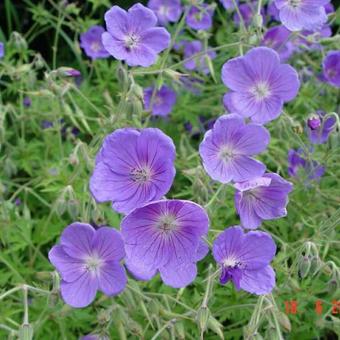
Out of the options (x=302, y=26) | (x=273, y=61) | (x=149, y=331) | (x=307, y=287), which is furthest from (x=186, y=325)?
(x=302, y=26)

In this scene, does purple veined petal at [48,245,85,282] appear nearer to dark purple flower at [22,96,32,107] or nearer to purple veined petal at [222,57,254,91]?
purple veined petal at [222,57,254,91]

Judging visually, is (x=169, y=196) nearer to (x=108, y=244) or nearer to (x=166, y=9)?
(x=108, y=244)

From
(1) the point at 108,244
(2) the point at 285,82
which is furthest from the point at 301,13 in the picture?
(1) the point at 108,244

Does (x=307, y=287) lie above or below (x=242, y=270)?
below

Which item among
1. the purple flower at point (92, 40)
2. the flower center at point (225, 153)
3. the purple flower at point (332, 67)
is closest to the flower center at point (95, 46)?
the purple flower at point (92, 40)

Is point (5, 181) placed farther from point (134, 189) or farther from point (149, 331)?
point (134, 189)

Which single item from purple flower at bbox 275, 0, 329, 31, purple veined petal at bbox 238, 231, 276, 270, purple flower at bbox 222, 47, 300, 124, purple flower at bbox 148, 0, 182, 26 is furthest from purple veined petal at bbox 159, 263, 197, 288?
purple flower at bbox 148, 0, 182, 26
